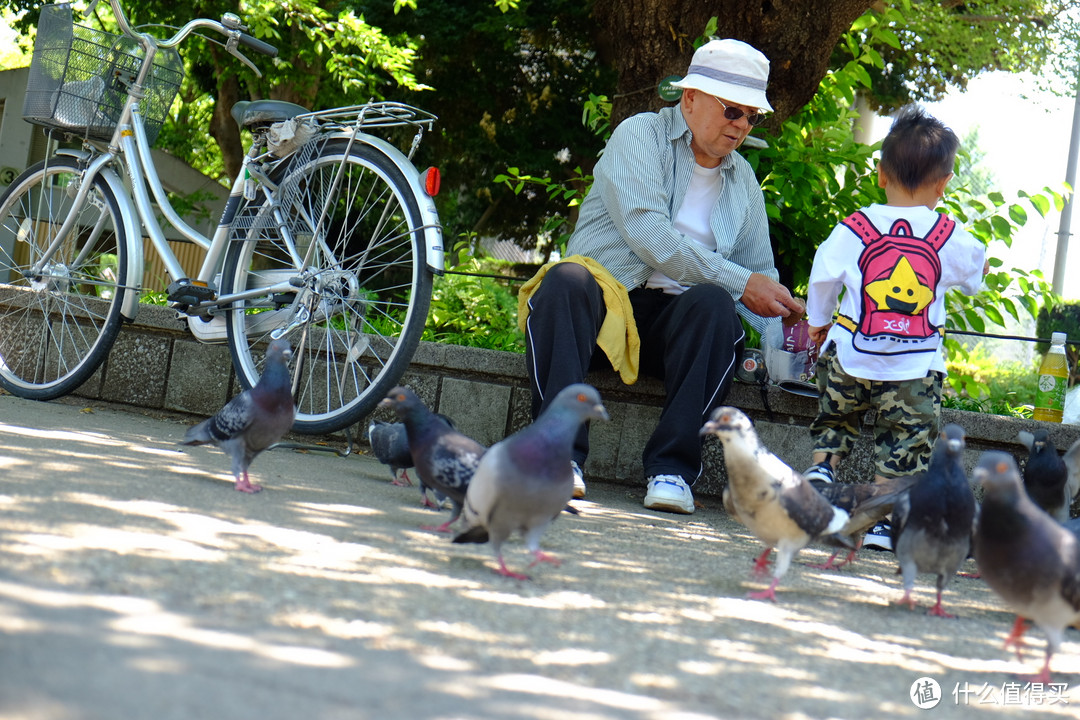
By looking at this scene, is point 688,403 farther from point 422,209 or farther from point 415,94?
point 415,94

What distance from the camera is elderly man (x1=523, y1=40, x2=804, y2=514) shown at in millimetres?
3971

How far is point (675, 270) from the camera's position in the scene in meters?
4.16

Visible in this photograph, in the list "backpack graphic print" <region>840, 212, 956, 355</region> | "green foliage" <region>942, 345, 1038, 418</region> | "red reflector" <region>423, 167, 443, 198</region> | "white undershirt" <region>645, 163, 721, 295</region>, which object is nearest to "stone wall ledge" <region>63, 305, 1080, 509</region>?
"white undershirt" <region>645, 163, 721, 295</region>

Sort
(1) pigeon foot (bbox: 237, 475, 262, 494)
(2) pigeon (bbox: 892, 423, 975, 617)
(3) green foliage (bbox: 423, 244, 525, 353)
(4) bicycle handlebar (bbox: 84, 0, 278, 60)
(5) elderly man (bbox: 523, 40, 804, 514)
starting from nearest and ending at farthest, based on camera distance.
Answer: (2) pigeon (bbox: 892, 423, 975, 617), (1) pigeon foot (bbox: 237, 475, 262, 494), (5) elderly man (bbox: 523, 40, 804, 514), (4) bicycle handlebar (bbox: 84, 0, 278, 60), (3) green foliage (bbox: 423, 244, 525, 353)

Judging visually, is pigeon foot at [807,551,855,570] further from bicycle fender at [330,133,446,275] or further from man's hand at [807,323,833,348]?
bicycle fender at [330,133,446,275]

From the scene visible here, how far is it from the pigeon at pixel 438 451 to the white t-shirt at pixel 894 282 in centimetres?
161

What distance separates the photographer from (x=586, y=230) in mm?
4535

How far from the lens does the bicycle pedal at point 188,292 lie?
170 inches

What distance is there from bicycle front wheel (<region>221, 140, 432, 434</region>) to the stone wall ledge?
0.41m

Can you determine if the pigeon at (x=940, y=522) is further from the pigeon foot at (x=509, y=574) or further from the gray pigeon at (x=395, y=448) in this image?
the gray pigeon at (x=395, y=448)

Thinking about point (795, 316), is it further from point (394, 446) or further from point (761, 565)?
point (394, 446)

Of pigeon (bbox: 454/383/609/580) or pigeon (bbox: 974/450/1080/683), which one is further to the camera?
pigeon (bbox: 454/383/609/580)

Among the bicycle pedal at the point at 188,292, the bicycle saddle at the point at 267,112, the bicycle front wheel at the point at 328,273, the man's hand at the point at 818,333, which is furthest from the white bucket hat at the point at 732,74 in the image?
the bicycle pedal at the point at 188,292

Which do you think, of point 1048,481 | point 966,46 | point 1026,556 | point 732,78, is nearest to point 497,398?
point 732,78
